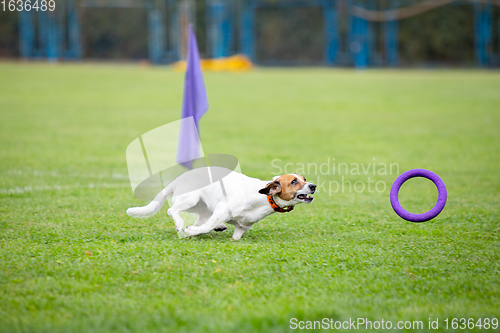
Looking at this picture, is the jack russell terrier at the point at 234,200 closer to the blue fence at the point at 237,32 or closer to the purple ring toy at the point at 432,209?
the purple ring toy at the point at 432,209

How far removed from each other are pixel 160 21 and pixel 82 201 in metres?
45.4

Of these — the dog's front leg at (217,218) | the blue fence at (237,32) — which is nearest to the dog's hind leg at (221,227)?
the dog's front leg at (217,218)

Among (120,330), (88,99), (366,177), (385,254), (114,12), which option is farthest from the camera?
(114,12)

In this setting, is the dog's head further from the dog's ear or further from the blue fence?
the blue fence

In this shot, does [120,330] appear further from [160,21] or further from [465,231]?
[160,21]

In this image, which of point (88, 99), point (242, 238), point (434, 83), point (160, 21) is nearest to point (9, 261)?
point (242, 238)

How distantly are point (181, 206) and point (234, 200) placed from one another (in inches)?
21.1

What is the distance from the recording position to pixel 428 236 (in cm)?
519

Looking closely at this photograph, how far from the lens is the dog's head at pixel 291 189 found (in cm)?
443

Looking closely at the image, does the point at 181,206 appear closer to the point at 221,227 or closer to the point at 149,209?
the point at 149,209

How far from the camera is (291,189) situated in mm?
4445

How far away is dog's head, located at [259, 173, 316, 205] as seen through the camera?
4.43 m
